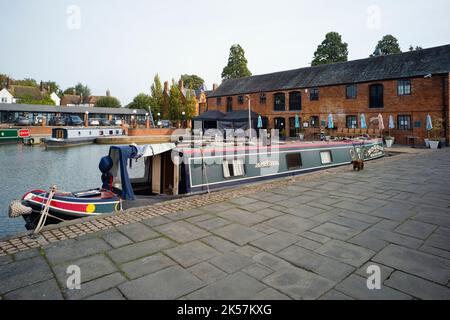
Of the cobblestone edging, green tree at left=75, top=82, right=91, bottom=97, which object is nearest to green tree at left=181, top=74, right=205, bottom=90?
green tree at left=75, top=82, right=91, bottom=97

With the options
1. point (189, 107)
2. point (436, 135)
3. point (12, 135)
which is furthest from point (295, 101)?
point (12, 135)

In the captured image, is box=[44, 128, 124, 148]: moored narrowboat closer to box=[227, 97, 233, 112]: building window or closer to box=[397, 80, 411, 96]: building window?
box=[227, 97, 233, 112]: building window

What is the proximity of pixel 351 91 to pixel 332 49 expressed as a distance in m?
27.2

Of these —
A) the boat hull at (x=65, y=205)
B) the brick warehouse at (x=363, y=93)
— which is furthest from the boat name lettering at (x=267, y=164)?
the brick warehouse at (x=363, y=93)

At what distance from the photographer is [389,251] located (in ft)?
14.5

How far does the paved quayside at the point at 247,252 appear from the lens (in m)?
3.42

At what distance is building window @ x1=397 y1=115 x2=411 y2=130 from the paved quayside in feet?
65.8

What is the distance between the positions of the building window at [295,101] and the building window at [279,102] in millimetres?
1012

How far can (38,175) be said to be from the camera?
60.4ft

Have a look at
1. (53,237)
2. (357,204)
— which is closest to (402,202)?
(357,204)

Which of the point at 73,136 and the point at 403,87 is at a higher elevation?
the point at 403,87

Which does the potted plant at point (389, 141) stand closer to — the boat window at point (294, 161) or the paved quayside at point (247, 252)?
the boat window at point (294, 161)

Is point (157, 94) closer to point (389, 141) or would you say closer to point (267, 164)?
point (389, 141)
